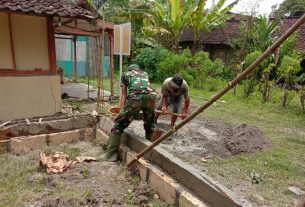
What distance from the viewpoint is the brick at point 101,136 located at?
5699 mm

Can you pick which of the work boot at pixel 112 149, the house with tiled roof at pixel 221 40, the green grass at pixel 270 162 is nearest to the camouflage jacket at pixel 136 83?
the work boot at pixel 112 149

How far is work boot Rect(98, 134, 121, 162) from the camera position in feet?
16.3

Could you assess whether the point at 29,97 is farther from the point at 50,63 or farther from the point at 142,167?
the point at 142,167

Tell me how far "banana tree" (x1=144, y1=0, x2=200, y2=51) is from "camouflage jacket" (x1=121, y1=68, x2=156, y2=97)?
9178 millimetres

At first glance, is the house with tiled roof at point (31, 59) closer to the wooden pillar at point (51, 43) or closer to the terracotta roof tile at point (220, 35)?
the wooden pillar at point (51, 43)

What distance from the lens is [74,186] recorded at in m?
4.12

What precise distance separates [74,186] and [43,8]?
4025 mm

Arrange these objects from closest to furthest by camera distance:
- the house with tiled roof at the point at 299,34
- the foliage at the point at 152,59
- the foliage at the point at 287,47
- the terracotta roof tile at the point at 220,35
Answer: the foliage at the point at 287,47 → the foliage at the point at 152,59 → the house with tiled roof at the point at 299,34 → the terracotta roof tile at the point at 220,35

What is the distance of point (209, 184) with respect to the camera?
3.31m

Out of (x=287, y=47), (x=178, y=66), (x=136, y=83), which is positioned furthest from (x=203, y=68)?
(x=136, y=83)

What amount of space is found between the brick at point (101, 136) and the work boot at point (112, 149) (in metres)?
0.68

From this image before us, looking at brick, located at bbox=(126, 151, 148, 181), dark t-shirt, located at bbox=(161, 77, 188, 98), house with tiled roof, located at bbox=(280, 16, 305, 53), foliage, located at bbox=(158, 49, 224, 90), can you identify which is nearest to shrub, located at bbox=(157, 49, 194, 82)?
foliage, located at bbox=(158, 49, 224, 90)

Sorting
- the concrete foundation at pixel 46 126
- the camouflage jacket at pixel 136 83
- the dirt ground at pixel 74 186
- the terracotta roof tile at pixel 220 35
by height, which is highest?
the terracotta roof tile at pixel 220 35

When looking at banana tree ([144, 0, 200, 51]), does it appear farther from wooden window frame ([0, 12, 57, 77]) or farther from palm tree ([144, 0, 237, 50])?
wooden window frame ([0, 12, 57, 77])
